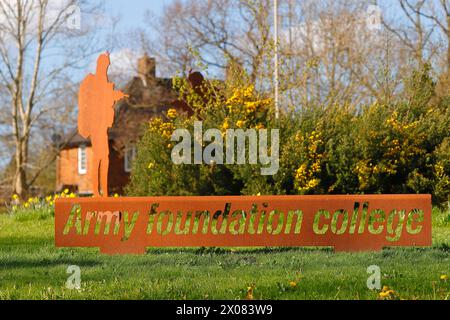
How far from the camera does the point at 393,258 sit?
9812 millimetres

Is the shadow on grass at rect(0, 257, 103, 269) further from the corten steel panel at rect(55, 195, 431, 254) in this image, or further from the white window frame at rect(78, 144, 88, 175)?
the white window frame at rect(78, 144, 88, 175)

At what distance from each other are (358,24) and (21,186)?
1597cm

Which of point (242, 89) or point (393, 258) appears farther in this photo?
point (242, 89)

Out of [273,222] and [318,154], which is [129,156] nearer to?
[318,154]

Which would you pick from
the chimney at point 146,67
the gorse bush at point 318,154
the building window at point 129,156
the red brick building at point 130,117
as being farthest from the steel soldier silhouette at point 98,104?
→ the building window at point 129,156

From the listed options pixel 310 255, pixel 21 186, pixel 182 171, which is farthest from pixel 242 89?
pixel 21 186

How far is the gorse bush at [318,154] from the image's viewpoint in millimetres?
16266

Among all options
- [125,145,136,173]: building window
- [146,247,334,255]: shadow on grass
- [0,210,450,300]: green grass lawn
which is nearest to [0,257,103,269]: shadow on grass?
[0,210,450,300]: green grass lawn

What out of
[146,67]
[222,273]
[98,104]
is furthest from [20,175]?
[222,273]

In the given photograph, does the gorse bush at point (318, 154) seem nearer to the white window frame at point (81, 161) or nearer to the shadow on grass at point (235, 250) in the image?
the shadow on grass at point (235, 250)

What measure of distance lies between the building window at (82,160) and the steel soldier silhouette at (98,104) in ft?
102

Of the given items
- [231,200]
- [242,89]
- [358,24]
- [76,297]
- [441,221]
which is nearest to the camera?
Result: [76,297]

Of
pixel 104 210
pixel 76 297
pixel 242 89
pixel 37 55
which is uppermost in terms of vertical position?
pixel 37 55

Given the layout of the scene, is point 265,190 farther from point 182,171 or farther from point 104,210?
point 104,210
